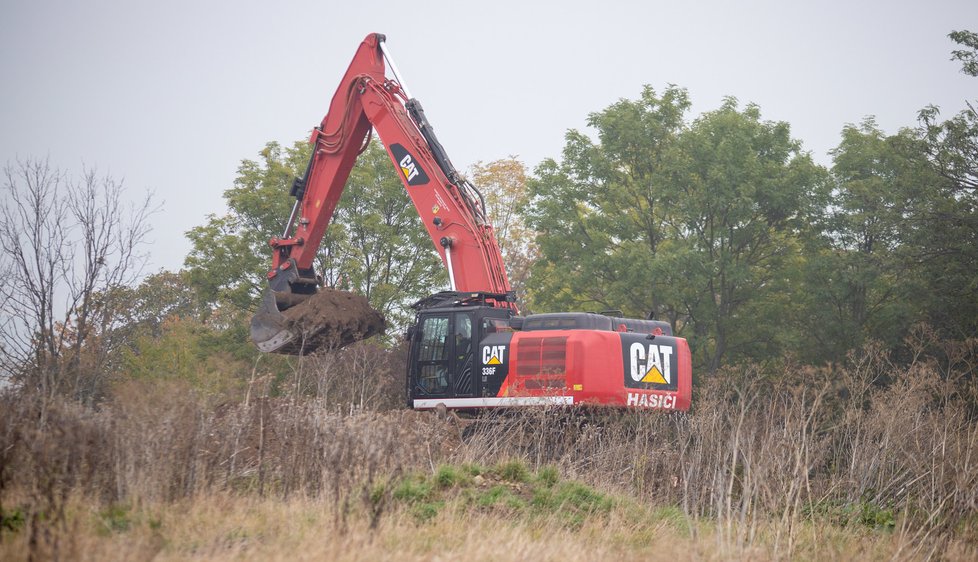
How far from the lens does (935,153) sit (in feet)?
84.5

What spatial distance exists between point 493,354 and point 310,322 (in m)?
3.30

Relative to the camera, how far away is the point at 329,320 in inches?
658

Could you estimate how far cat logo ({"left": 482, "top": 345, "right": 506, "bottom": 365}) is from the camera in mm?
15711

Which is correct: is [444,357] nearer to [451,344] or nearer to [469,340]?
[451,344]

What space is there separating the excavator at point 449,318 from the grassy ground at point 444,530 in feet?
12.9

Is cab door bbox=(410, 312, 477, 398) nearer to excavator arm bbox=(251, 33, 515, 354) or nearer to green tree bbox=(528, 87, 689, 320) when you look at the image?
excavator arm bbox=(251, 33, 515, 354)

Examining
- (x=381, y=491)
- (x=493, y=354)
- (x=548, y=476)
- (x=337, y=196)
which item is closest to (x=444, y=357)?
(x=493, y=354)

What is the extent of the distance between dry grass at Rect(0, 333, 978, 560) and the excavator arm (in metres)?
4.25

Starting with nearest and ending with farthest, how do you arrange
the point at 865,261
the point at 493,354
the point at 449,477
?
the point at 449,477 < the point at 493,354 < the point at 865,261

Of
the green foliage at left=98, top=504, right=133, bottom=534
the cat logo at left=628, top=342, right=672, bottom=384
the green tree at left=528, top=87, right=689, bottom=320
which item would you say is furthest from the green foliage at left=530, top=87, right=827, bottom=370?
the green foliage at left=98, top=504, right=133, bottom=534

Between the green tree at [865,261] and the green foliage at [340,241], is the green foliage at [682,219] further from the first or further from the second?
the green foliage at [340,241]

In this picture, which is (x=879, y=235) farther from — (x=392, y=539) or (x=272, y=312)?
(x=392, y=539)

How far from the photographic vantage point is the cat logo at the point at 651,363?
51.6 feet

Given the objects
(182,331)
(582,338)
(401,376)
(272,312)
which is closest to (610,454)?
(582,338)
